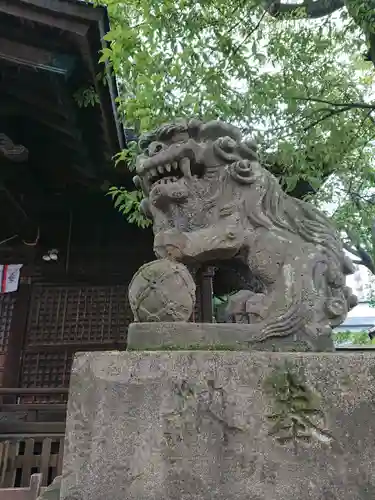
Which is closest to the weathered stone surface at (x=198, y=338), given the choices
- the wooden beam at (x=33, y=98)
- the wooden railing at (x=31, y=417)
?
the wooden beam at (x=33, y=98)

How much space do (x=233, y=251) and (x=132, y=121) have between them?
9.52 ft

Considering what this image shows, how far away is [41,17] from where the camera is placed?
4352 millimetres

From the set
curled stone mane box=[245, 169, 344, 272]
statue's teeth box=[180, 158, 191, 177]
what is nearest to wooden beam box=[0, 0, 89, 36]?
statue's teeth box=[180, 158, 191, 177]

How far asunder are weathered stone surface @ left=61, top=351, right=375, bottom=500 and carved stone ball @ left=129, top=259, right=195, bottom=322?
0.68 feet

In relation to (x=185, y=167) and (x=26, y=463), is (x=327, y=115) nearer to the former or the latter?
(x=185, y=167)

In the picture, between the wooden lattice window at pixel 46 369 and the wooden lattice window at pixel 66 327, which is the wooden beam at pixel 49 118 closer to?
the wooden lattice window at pixel 66 327

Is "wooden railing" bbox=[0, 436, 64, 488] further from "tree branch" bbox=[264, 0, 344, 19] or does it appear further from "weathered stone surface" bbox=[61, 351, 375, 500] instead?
"tree branch" bbox=[264, 0, 344, 19]

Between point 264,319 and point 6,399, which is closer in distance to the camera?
point 264,319

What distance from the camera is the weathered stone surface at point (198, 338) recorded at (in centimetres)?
205

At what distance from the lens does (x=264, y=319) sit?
2.16 metres

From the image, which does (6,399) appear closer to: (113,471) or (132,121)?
(132,121)

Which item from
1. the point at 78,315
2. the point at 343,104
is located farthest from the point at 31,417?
the point at 343,104

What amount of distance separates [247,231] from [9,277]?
5.24 meters

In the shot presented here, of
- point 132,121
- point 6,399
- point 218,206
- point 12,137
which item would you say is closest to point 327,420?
point 218,206
